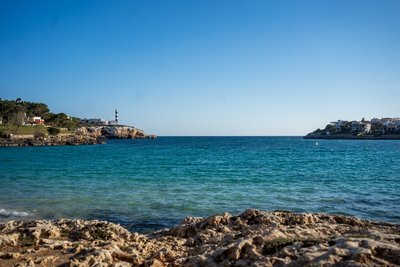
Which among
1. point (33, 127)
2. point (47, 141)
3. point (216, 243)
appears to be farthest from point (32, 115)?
point (216, 243)

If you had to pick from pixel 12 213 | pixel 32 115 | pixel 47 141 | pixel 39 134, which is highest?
pixel 32 115

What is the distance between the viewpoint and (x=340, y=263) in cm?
657

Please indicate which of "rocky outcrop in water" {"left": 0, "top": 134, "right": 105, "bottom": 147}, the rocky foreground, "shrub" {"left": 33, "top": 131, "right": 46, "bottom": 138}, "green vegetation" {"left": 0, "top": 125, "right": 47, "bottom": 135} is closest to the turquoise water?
the rocky foreground

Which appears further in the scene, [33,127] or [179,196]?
[33,127]

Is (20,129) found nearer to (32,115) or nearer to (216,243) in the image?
(32,115)

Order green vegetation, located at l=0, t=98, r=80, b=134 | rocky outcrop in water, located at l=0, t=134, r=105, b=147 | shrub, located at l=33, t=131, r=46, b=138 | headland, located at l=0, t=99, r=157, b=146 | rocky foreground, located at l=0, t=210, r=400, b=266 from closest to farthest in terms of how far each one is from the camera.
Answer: rocky foreground, located at l=0, t=210, r=400, b=266, rocky outcrop in water, located at l=0, t=134, r=105, b=147, headland, located at l=0, t=99, r=157, b=146, shrub, located at l=33, t=131, r=46, b=138, green vegetation, located at l=0, t=98, r=80, b=134

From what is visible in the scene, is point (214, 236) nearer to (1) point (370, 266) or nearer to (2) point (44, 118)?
(1) point (370, 266)

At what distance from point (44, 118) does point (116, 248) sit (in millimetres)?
155327

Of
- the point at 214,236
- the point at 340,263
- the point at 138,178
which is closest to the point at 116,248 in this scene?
the point at 214,236

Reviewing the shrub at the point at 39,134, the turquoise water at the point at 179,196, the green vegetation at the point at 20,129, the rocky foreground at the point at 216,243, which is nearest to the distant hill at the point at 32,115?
the green vegetation at the point at 20,129

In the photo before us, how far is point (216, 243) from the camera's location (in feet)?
32.8

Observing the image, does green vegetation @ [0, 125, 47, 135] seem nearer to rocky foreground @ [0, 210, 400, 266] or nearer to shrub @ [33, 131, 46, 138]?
shrub @ [33, 131, 46, 138]

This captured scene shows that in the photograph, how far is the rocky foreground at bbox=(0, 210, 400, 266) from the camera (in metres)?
7.13

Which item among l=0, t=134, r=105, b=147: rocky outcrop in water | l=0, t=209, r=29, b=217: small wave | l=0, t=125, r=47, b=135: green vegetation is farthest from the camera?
l=0, t=125, r=47, b=135: green vegetation
